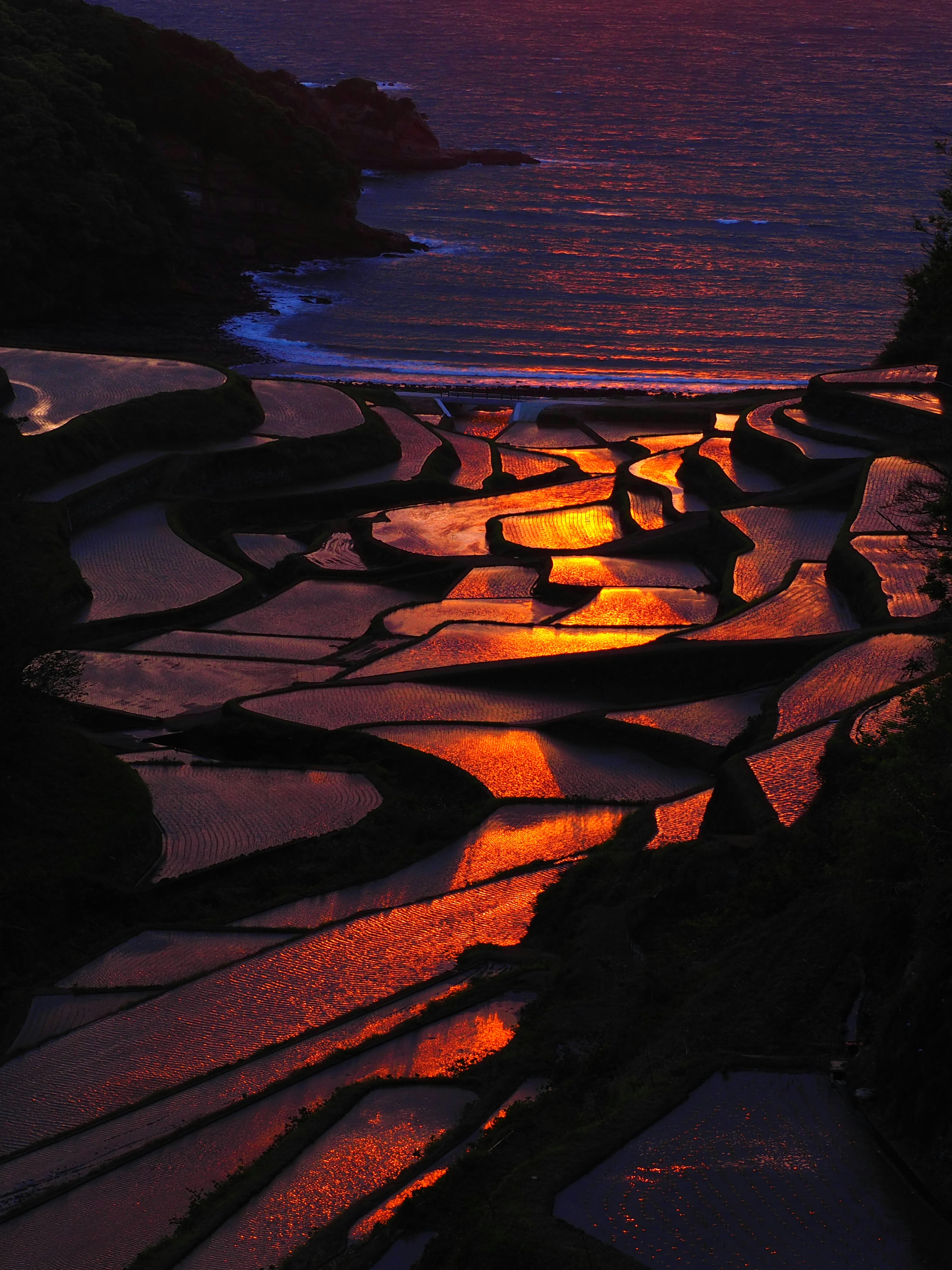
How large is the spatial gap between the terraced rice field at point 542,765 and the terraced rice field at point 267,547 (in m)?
10.7

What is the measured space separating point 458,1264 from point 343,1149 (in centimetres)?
256

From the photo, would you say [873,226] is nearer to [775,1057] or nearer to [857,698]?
[857,698]

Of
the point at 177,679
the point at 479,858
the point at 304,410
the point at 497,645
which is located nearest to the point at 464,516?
the point at 304,410

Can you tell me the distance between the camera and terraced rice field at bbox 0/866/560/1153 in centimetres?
1156

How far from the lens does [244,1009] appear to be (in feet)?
41.8

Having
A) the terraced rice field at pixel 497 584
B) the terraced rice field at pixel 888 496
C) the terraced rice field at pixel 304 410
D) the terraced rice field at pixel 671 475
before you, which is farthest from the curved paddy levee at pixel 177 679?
the terraced rice field at pixel 304 410

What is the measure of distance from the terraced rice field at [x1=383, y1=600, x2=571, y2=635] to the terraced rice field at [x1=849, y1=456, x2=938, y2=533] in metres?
6.34

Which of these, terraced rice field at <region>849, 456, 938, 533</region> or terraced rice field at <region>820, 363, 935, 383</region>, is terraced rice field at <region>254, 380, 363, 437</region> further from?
terraced rice field at <region>849, 456, 938, 533</region>

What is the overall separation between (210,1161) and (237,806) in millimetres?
7518

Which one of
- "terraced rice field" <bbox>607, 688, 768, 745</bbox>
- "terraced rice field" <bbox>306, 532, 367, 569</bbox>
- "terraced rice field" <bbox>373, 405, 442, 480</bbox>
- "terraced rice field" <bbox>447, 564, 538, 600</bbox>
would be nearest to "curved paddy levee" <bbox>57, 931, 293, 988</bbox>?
"terraced rice field" <bbox>607, 688, 768, 745</bbox>

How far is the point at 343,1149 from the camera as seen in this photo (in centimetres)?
984

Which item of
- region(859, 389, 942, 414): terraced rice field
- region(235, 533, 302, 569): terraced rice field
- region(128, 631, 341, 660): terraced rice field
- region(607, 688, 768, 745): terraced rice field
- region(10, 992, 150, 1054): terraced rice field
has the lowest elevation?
region(10, 992, 150, 1054): terraced rice field

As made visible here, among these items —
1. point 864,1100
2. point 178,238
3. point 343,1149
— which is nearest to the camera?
point 864,1100

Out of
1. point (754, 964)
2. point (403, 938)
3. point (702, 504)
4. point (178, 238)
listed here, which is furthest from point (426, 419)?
point (754, 964)
